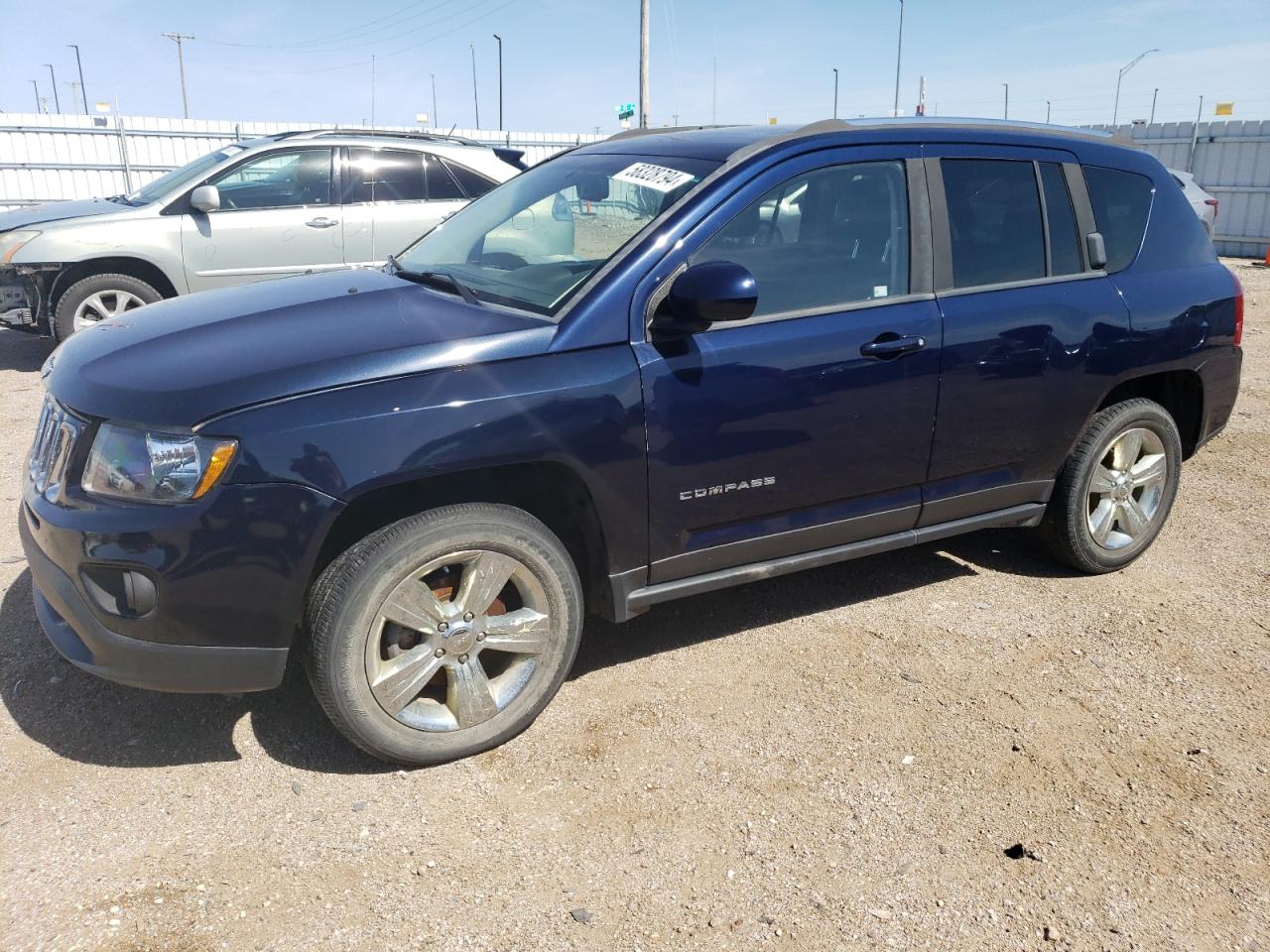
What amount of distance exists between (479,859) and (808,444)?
1658 millimetres

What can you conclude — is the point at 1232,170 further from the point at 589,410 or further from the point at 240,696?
the point at 240,696

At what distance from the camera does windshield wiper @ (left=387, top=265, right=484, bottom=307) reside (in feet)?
10.8

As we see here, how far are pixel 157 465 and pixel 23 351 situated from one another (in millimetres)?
8004

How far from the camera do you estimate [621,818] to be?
2820 millimetres

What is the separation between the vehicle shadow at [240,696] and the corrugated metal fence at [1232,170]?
17.6m

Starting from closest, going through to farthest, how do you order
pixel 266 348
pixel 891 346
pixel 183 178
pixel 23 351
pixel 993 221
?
pixel 266 348 < pixel 891 346 < pixel 993 221 < pixel 183 178 < pixel 23 351

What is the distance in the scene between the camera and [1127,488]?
4.43m

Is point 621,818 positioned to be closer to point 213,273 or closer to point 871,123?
point 871,123

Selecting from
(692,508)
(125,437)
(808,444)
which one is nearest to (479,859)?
(692,508)

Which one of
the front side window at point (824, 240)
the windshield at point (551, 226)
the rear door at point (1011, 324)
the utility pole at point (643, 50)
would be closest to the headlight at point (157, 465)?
the windshield at point (551, 226)

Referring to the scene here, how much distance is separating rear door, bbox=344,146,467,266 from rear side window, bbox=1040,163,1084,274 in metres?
5.38

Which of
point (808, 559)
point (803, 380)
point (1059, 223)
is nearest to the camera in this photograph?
point (803, 380)

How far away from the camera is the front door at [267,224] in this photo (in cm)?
802

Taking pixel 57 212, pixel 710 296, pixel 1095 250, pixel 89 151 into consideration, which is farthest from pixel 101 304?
pixel 89 151
